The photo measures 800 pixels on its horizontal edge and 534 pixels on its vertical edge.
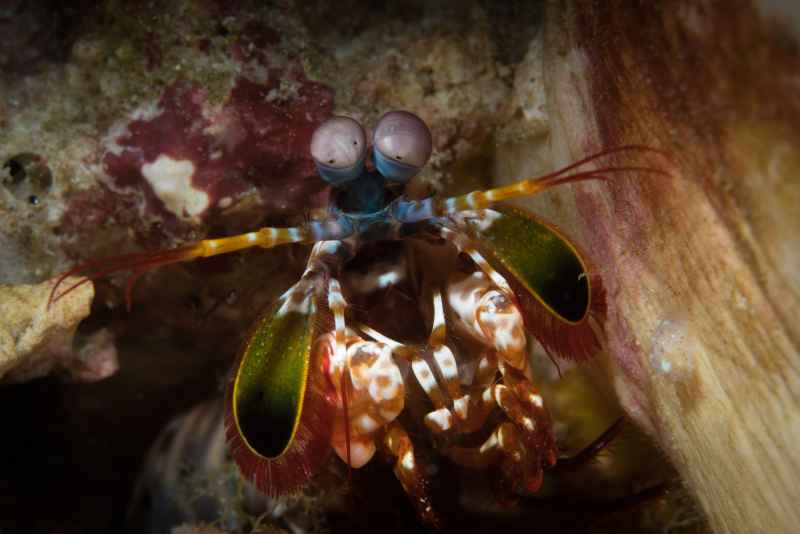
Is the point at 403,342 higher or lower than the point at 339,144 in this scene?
lower

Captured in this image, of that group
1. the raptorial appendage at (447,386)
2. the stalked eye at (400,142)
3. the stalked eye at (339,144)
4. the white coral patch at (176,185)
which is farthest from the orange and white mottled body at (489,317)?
the white coral patch at (176,185)

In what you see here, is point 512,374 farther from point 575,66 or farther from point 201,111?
point 201,111

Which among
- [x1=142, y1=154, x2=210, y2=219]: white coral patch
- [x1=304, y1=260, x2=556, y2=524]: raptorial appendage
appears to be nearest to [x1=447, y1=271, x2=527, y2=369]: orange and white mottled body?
[x1=304, y1=260, x2=556, y2=524]: raptorial appendage

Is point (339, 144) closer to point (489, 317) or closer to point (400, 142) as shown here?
point (400, 142)

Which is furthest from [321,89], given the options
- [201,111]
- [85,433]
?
[85,433]

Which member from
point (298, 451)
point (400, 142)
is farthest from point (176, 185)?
point (298, 451)

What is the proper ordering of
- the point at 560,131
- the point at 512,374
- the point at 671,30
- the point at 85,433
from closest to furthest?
1. the point at 671,30
2. the point at 512,374
3. the point at 560,131
4. the point at 85,433

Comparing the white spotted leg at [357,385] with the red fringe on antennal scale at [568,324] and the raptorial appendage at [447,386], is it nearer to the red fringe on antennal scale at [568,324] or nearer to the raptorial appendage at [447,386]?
the raptorial appendage at [447,386]
